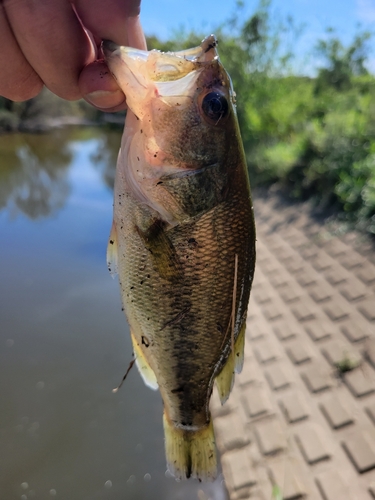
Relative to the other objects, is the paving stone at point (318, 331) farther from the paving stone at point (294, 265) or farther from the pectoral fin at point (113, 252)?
the pectoral fin at point (113, 252)

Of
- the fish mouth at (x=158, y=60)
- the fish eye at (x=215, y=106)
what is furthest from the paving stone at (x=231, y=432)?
the fish mouth at (x=158, y=60)

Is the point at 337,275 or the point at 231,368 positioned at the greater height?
the point at 231,368

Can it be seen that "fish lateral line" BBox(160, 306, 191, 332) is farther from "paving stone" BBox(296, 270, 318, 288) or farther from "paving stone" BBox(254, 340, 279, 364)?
"paving stone" BBox(296, 270, 318, 288)

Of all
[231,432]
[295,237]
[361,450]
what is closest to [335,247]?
[295,237]

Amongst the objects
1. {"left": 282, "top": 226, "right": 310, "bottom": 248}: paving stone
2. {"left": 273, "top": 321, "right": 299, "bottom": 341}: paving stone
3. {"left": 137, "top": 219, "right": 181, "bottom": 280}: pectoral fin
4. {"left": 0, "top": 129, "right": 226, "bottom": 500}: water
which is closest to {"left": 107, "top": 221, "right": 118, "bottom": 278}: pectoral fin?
{"left": 137, "top": 219, "right": 181, "bottom": 280}: pectoral fin

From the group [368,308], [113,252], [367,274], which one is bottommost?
[368,308]

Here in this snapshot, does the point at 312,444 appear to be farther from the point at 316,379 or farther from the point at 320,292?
the point at 320,292

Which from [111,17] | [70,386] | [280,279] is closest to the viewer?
[111,17]
